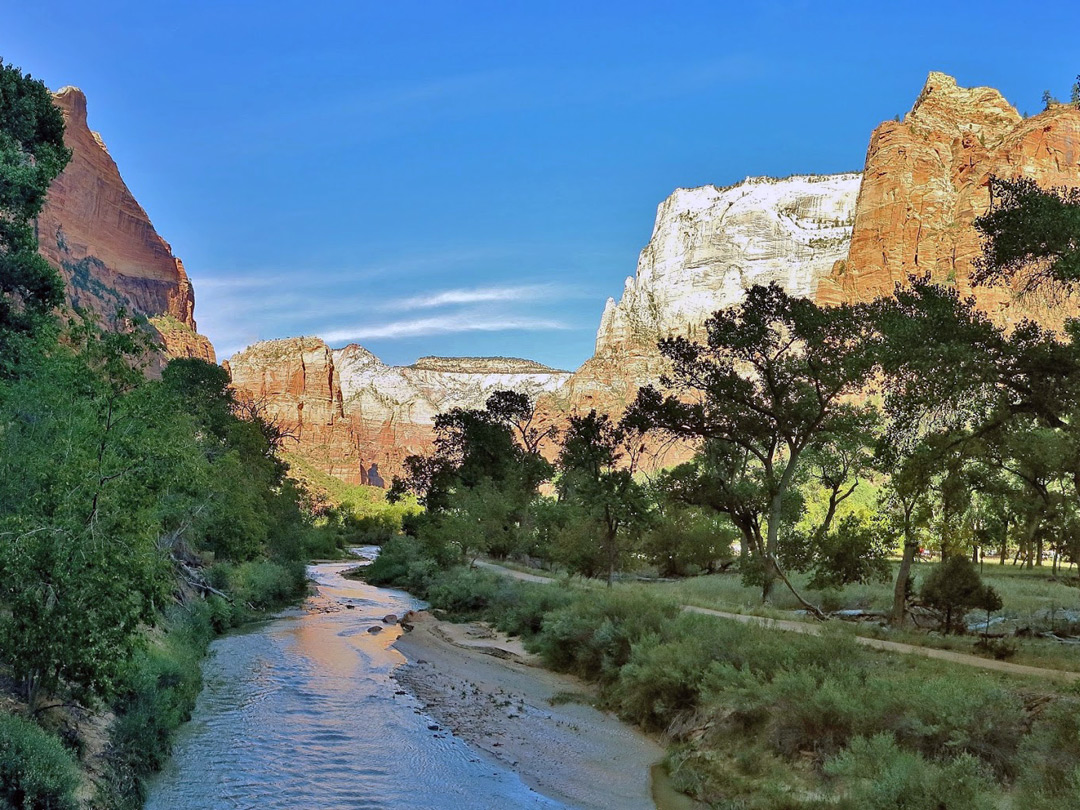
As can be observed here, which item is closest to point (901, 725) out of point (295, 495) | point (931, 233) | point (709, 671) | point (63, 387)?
point (709, 671)

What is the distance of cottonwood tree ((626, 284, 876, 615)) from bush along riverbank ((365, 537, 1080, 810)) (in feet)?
25.1

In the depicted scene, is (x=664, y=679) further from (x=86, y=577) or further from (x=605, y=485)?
(x=605, y=485)

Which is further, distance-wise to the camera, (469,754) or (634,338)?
(634,338)

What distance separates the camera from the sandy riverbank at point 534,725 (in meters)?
12.3

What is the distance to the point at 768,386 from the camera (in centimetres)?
2512

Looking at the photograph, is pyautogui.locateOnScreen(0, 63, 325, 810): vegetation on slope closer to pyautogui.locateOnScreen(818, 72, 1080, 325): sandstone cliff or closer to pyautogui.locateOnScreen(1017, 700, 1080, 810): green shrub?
pyautogui.locateOnScreen(1017, 700, 1080, 810): green shrub

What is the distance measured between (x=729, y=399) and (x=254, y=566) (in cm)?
2431

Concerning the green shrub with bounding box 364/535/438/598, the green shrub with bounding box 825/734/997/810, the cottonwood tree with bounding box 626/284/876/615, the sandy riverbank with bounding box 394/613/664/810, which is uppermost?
the cottonwood tree with bounding box 626/284/876/615

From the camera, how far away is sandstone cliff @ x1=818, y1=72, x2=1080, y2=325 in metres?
122

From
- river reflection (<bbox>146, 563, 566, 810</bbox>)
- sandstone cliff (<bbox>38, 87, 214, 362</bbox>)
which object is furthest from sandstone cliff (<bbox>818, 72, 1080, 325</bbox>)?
sandstone cliff (<bbox>38, 87, 214, 362</bbox>)

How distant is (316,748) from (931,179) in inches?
5801

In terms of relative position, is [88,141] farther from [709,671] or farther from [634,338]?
[709,671]

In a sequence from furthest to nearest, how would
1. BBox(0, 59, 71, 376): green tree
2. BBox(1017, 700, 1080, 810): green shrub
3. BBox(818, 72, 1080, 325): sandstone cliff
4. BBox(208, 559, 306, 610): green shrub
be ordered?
1. BBox(818, 72, 1080, 325): sandstone cliff
2. BBox(208, 559, 306, 610): green shrub
3. BBox(0, 59, 71, 376): green tree
4. BBox(1017, 700, 1080, 810): green shrub

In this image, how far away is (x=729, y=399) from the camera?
25.4 metres
